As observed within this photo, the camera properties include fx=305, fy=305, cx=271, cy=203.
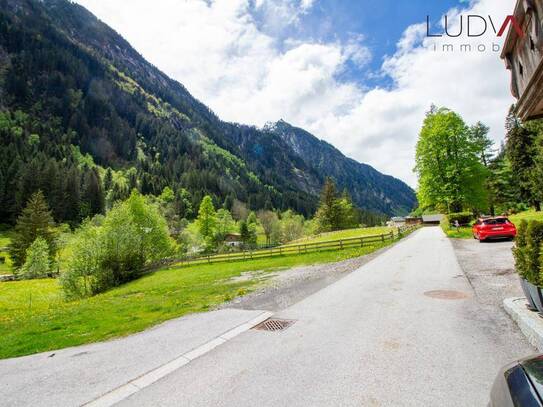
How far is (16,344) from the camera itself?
31.9 ft

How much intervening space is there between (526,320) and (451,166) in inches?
1315

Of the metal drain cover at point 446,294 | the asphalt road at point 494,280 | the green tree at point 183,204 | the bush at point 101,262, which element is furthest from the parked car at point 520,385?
the green tree at point 183,204

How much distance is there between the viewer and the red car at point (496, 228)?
2164cm

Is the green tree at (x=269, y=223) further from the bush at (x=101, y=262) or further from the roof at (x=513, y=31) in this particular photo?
the roof at (x=513, y=31)

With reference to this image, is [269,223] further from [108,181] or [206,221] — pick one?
[108,181]

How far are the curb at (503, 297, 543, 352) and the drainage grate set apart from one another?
4.98m

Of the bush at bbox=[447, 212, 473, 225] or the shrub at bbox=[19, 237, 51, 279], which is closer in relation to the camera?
the bush at bbox=[447, 212, 473, 225]

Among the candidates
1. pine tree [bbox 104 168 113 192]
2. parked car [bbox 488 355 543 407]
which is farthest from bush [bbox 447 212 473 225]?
pine tree [bbox 104 168 113 192]

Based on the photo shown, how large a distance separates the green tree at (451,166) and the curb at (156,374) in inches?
1370

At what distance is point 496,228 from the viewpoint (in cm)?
2188

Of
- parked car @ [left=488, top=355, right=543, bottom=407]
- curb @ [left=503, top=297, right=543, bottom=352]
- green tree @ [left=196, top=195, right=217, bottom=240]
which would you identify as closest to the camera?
parked car @ [left=488, top=355, right=543, bottom=407]

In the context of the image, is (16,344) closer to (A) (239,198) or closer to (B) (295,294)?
(B) (295,294)

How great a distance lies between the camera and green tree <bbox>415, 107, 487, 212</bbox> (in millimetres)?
34938

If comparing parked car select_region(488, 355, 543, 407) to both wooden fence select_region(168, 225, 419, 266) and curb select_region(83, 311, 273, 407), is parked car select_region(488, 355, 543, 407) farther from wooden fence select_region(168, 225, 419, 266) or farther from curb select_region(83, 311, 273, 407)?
wooden fence select_region(168, 225, 419, 266)
